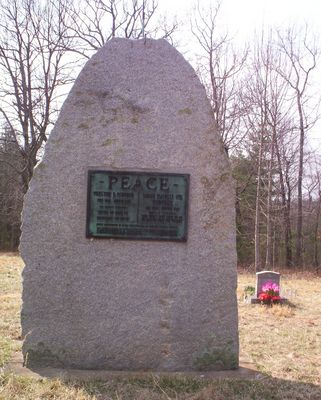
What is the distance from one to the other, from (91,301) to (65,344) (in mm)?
473

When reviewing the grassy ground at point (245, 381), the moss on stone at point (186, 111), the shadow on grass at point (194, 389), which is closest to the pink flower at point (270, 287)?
the grassy ground at point (245, 381)

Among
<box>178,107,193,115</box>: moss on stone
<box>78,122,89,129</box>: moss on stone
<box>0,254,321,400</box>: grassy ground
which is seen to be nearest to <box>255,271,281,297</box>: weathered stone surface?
<box>0,254,321,400</box>: grassy ground

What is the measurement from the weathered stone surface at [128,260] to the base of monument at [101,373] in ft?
0.28

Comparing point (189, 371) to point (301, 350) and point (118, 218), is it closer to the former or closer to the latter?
point (118, 218)

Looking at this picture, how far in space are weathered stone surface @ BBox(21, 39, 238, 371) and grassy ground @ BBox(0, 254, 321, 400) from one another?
0.42m

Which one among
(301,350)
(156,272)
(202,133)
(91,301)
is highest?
(202,133)

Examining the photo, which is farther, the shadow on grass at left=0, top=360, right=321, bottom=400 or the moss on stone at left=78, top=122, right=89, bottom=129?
the moss on stone at left=78, top=122, right=89, bottom=129

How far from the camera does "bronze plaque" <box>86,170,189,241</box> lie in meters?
4.48

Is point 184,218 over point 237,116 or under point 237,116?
under

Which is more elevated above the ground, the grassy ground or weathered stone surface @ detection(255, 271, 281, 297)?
weathered stone surface @ detection(255, 271, 281, 297)

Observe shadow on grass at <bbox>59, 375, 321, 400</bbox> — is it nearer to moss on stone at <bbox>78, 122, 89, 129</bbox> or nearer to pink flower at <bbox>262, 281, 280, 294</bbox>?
moss on stone at <bbox>78, 122, 89, 129</bbox>

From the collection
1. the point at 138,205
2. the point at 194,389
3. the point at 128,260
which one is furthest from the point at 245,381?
the point at 138,205

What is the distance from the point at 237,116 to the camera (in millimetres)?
21656

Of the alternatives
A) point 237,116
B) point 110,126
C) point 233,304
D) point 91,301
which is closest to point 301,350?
point 233,304
